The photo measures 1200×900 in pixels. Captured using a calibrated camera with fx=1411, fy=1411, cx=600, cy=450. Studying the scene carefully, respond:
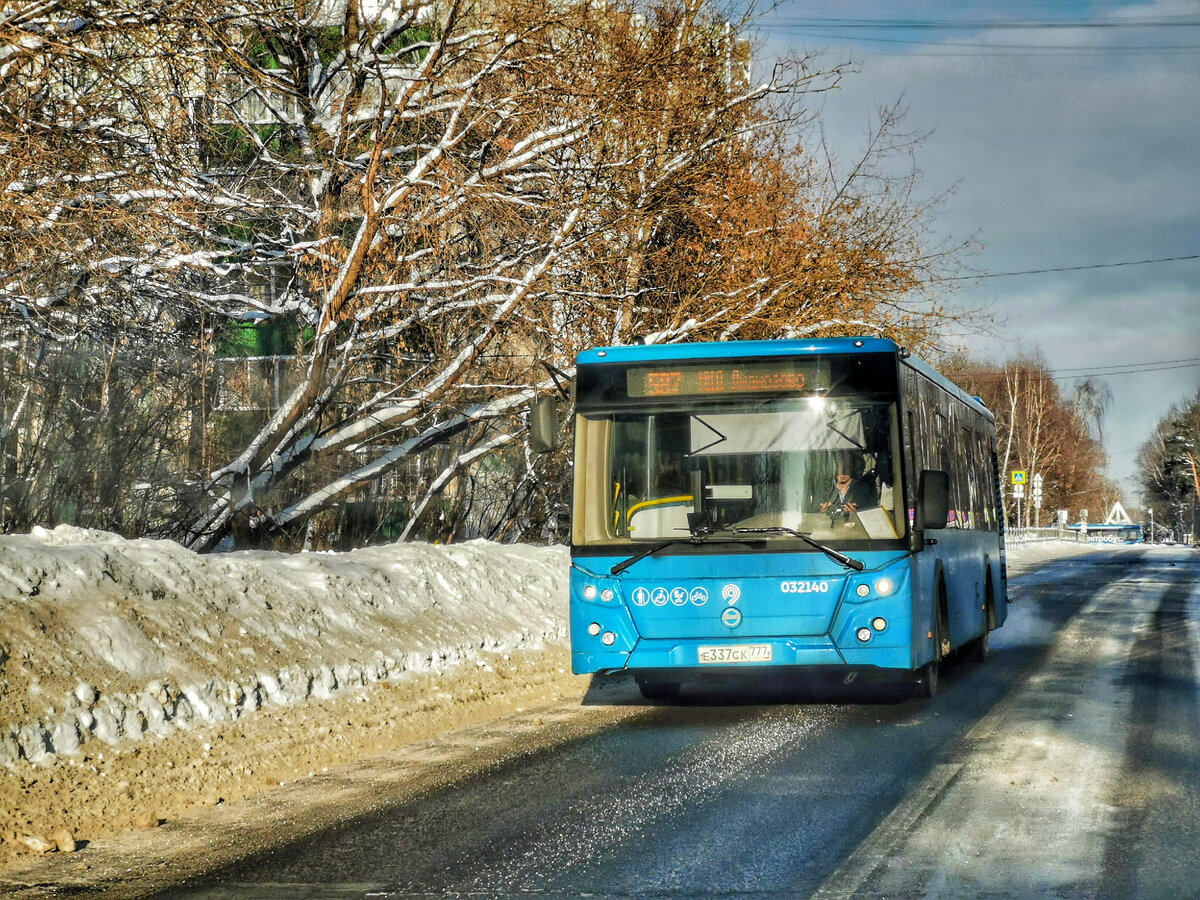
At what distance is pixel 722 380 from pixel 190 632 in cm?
454

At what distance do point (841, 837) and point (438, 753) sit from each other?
11.9ft

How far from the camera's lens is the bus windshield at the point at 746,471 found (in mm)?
10789

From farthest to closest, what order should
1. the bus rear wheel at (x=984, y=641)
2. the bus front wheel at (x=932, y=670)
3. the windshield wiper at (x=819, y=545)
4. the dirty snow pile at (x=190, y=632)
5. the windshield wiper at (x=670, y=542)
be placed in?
1. the bus rear wheel at (x=984, y=641)
2. the bus front wheel at (x=932, y=670)
3. the windshield wiper at (x=670, y=542)
4. the windshield wiper at (x=819, y=545)
5. the dirty snow pile at (x=190, y=632)

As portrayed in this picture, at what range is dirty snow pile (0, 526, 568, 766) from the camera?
880cm

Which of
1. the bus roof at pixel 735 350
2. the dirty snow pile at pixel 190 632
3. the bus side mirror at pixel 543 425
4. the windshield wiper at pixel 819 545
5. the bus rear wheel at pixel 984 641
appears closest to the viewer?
the dirty snow pile at pixel 190 632

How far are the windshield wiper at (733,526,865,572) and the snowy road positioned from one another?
1.19 m

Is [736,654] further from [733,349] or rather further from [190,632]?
[190,632]

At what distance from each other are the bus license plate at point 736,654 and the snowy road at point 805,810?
0.49 metres

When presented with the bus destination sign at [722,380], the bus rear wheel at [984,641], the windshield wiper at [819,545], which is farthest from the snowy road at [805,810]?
the bus rear wheel at [984,641]

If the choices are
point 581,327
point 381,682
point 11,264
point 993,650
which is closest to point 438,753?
point 381,682

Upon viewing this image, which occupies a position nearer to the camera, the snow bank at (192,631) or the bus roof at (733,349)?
the snow bank at (192,631)

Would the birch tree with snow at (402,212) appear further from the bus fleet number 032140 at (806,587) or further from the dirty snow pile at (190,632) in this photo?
the bus fleet number 032140 at (806,587)

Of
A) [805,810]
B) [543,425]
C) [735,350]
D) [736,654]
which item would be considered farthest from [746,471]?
[805,810]

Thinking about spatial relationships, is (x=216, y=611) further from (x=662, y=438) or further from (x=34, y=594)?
(x=662, y=438)
